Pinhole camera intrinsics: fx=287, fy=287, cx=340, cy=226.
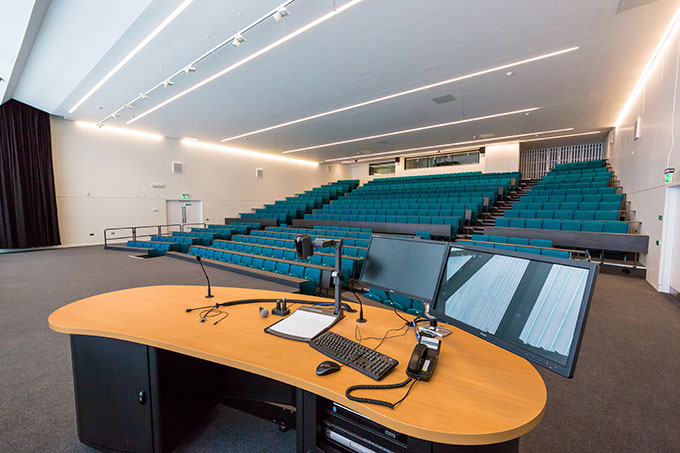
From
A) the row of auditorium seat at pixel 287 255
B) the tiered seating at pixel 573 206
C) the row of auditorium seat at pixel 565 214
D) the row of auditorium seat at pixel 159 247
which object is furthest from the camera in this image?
the row of auditorium seat at pixel 159 247

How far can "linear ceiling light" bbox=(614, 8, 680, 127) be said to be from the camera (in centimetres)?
427

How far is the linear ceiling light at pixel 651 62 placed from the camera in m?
4.27

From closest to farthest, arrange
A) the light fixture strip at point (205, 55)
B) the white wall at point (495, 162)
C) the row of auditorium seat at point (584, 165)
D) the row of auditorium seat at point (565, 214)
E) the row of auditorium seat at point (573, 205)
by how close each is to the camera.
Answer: the light fixture strip at point (205, 55) < the row of auditorium seat at point (565, 214) < the row of auditorium seat at point (573, 205) < the row of auditorium seat at point (584, 165) < the white wall at point (495, 162)

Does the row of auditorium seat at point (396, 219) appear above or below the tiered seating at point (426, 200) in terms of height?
below

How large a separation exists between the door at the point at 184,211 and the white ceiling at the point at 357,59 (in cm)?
332

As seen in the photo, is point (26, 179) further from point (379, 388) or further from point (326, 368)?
point (379, 388)

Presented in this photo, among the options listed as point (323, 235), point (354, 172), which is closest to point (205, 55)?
point (323, 235)

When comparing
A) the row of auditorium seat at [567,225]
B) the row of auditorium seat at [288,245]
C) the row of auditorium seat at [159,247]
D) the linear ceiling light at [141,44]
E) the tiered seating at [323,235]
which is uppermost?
the linear ceiling light at [141,44]

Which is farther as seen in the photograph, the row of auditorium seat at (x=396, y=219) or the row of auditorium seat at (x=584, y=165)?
the row of auditorium seat at (x=584, y=165)

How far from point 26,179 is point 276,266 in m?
8.44

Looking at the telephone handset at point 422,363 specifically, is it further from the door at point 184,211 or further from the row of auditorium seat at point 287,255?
the door at point 184,211

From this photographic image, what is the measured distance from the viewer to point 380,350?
1.23 metres

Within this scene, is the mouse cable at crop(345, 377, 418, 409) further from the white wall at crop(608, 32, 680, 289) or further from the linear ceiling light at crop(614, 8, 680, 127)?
the linear ceiling light at crop(614, 8, 680, 127)

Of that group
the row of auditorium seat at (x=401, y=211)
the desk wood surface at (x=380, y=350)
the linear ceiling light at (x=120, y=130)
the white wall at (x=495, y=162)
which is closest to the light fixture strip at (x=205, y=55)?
the linear ceiling light at (x=120, y=130)
